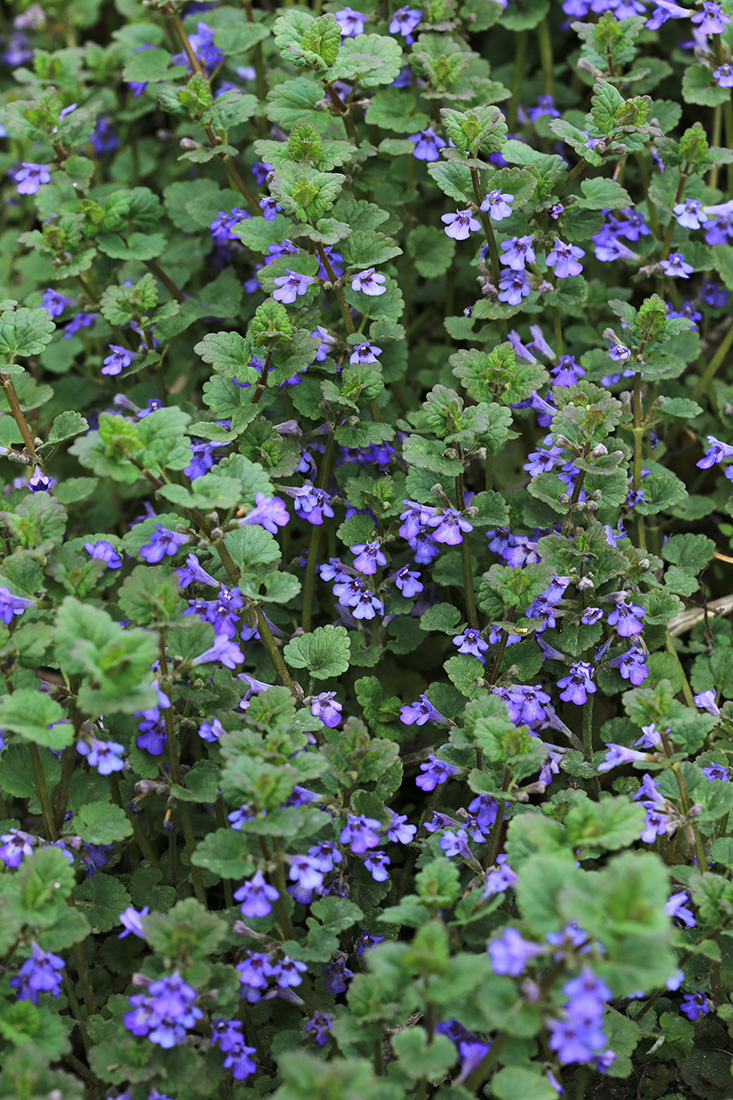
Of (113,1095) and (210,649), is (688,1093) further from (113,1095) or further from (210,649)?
(210,649)

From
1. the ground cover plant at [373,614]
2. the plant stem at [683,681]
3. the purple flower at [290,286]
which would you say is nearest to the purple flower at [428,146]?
the ground cover plant at [373,614]

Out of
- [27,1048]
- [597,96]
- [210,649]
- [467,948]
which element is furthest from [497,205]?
[27,1048]

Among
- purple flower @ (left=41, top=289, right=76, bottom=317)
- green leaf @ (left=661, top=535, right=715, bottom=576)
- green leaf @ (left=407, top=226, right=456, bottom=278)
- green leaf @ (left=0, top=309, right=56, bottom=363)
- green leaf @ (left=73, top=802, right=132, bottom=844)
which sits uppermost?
green leaf @ (left=407, top=226, right=456, bottom=278)

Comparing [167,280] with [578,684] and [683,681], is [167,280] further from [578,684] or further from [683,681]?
[683,681]

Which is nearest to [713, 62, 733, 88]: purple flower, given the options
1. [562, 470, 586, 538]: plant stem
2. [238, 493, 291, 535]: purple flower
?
[562, 470, 586, 538]: plant stem

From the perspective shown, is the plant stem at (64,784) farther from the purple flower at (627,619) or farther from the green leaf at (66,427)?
the purple flower at (627,619)

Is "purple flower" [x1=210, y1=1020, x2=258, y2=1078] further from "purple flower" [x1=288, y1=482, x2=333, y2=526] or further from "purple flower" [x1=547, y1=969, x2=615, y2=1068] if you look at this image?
"purple flower" [x1=288, y1=482, x2=333, y2=526]
